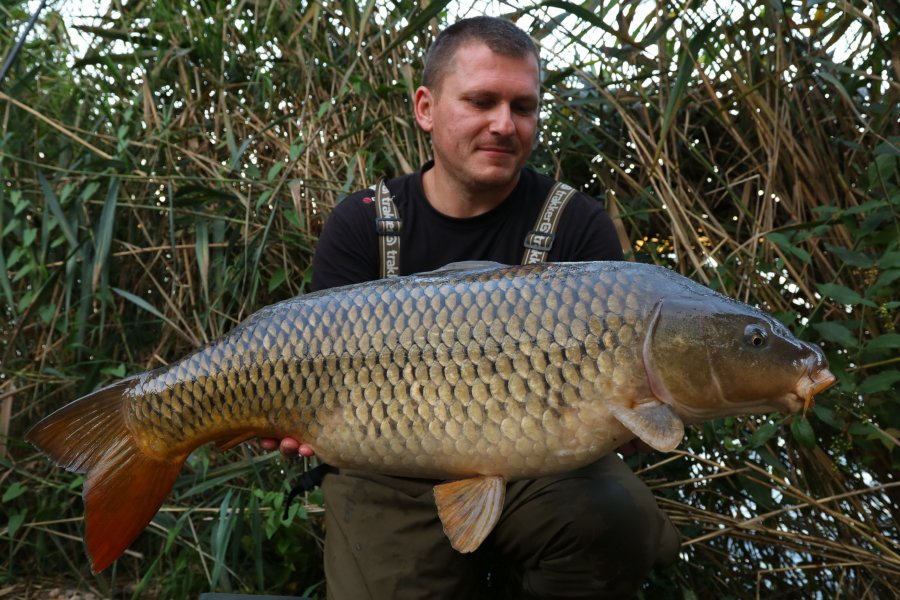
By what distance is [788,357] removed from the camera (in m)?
1.24

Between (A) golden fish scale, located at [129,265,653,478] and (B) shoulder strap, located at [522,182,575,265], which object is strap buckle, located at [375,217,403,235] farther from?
(A) golden fish scale, located at [129,265,653,478]

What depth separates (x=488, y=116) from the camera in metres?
1.89

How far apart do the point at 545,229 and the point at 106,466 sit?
36.0 inches

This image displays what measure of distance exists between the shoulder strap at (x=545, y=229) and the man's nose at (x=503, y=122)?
17cm

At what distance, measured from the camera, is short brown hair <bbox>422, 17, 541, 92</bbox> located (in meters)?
1.92

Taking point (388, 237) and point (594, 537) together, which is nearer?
point (594, 537)

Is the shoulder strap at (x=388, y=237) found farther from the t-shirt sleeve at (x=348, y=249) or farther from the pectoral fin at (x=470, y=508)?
the pectoral fin at (x=470, y=508)

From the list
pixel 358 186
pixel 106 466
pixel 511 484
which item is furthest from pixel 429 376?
pixel 358 186

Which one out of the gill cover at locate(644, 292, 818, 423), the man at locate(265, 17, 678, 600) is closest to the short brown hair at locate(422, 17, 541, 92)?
the man at locate(265, 17, 678, 600)

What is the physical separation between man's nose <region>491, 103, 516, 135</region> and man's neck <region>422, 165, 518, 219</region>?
0.13m

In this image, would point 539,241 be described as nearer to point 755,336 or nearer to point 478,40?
point 478,40

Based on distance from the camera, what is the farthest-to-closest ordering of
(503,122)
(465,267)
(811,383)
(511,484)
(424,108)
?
1. (424,108)
2. (503,122)
3. (511,484)
4. (465,267)
5. (811,383)

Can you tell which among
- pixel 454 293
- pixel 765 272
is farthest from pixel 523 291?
pixel 765 272

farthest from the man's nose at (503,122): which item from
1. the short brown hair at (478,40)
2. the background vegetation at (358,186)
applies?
the background vegetation at (358,186)
